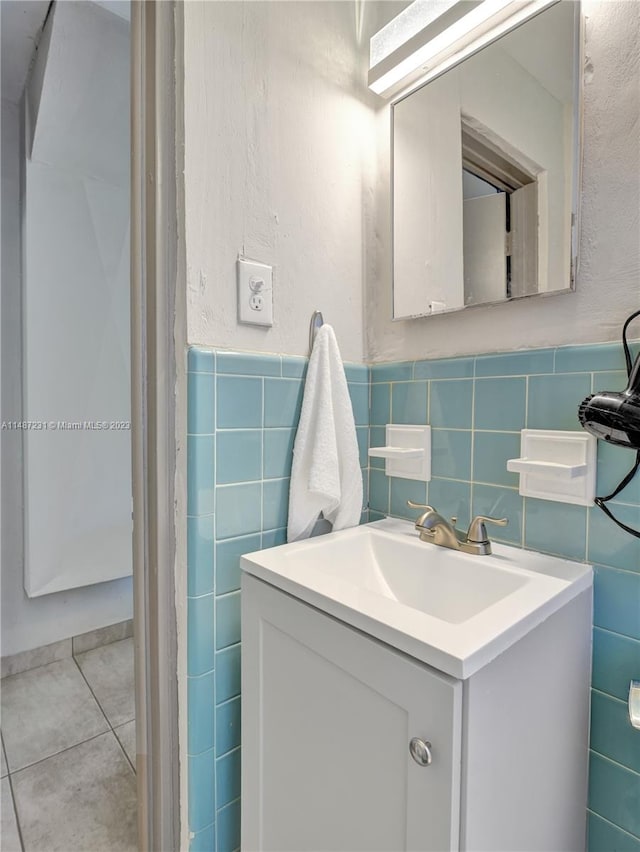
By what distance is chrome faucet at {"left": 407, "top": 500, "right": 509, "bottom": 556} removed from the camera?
0.83 metres

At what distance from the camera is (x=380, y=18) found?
110 cm

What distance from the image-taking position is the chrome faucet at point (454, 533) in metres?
0.83

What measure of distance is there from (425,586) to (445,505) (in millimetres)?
198

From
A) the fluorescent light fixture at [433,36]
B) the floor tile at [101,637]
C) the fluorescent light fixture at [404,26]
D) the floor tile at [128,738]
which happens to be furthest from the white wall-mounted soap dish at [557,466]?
the floor tile at [101,637]

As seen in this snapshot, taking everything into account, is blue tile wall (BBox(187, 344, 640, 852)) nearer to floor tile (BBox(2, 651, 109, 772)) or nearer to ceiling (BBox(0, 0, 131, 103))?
floor tile (BBox(2, 651, 109, 772))

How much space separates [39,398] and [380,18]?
1.71 m

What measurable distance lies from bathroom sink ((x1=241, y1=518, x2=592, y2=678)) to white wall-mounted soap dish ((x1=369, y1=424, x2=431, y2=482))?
0.13 meters

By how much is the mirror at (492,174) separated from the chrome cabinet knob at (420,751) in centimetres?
75

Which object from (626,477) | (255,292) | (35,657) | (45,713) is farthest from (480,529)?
(35,657)

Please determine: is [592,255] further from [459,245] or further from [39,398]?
[39,398]

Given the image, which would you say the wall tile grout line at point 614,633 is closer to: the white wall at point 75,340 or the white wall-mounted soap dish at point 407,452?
the white wall-mounted soap dish at point 407,452

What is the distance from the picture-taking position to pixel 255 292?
0.90 m

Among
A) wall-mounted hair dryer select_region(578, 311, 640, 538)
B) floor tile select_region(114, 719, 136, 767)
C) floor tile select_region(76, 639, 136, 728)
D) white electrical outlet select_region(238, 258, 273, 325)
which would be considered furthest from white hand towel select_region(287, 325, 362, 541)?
floor tile select_region(76, 639, 136, 728)

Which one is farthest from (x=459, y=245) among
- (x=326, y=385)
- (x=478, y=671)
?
(x=478, y=671)
